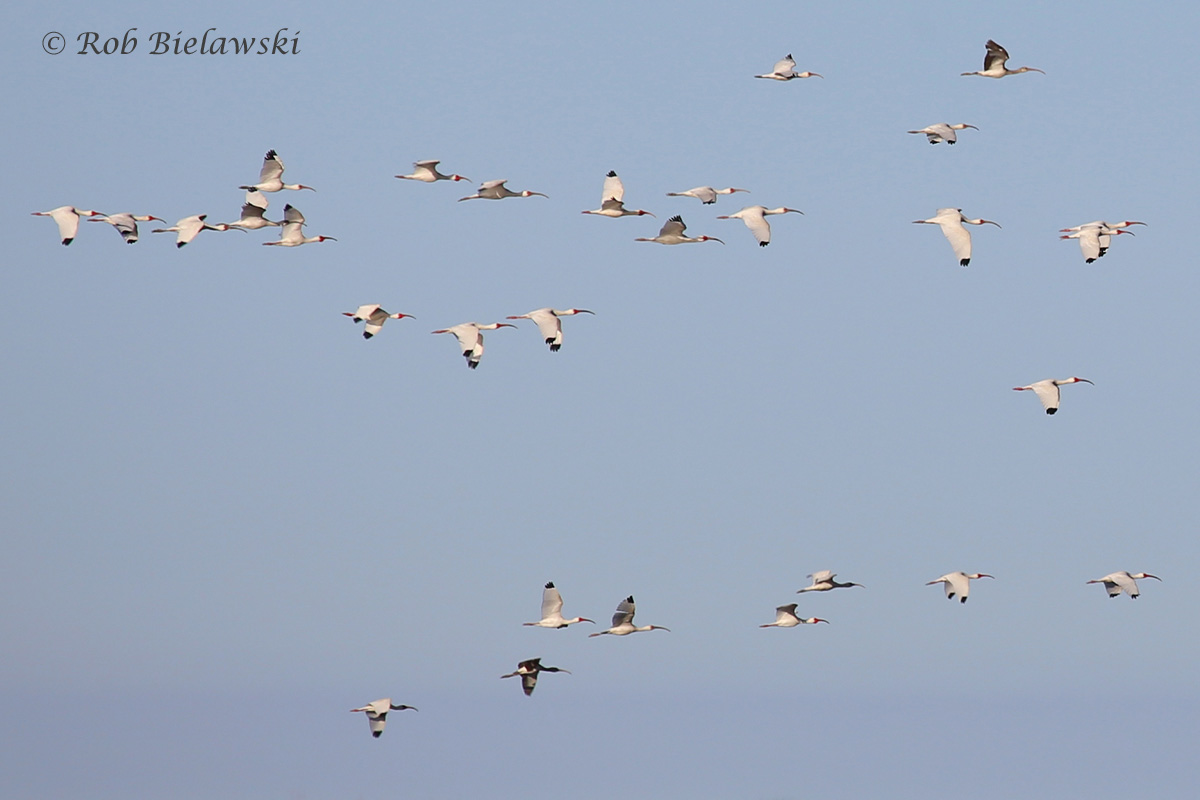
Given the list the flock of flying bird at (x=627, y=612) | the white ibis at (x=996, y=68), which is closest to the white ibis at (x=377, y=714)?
the flock of flying bird at (x=627, y=612)

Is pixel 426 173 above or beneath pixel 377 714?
above

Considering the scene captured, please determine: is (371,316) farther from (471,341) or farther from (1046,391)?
(1046,391)

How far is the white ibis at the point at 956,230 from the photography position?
2216 inches

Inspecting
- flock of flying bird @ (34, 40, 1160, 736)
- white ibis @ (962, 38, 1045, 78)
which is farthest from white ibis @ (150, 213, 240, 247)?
white ibis @ (962, 38, 1045, 78)

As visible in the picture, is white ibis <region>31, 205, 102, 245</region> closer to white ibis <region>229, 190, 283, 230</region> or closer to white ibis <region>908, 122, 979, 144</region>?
white ibis <region>229, 190, 283, 230</region>

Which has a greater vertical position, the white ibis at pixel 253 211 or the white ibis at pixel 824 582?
the white ibis at pixel 253 211

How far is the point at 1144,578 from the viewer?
61750mm

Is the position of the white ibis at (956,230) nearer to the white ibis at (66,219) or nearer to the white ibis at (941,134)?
the white ibis at (941,134)

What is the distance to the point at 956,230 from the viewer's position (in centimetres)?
5688

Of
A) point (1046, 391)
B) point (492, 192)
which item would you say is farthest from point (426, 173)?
point (1046, 391)

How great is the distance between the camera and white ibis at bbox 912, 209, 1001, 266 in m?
56.3

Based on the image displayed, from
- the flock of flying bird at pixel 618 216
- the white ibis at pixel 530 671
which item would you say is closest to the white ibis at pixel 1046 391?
the flock of flying bird at pixel 618 216

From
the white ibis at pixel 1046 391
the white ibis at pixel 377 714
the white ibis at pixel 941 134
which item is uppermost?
the white ibis at pixel 941 134

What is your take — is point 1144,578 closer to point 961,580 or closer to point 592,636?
point 961,580
